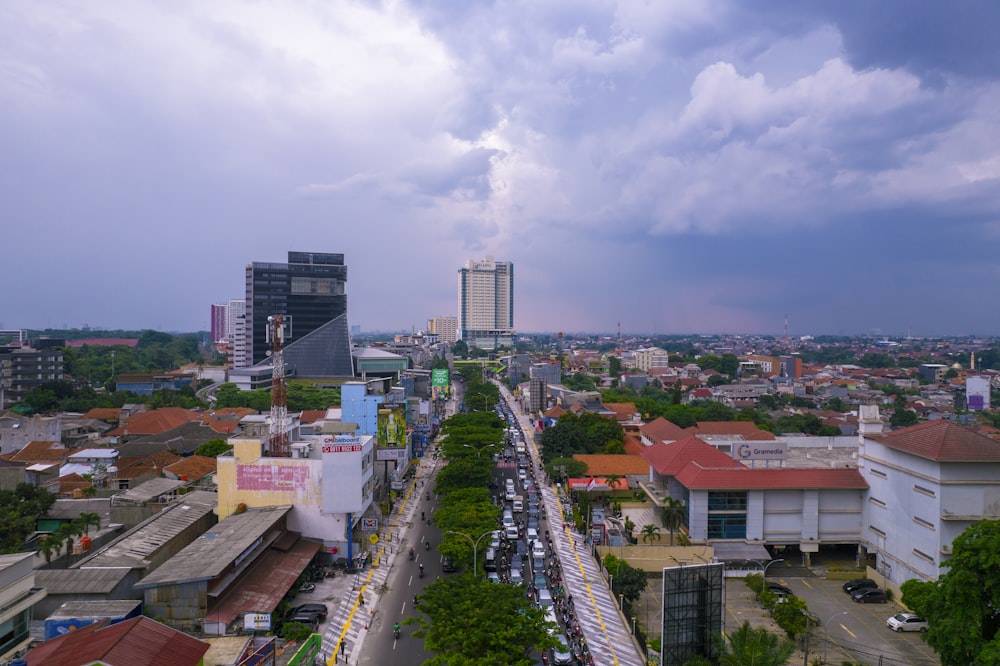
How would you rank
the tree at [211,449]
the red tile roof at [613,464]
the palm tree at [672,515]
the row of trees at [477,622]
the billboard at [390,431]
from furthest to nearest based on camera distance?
1. the billboard at [390,431]
2. the tree at [211,449]
3. the red tile roof at [613,464]
4. the palm tree at [672,515]
5. the row of trees at [477,622]

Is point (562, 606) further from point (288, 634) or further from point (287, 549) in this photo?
point (287, 549)

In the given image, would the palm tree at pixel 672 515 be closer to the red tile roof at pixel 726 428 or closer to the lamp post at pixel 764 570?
the lamp post at pixel 764 570

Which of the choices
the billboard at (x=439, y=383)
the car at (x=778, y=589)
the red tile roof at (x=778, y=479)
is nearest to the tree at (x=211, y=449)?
→ the red tile roof at (x=778, y=479)

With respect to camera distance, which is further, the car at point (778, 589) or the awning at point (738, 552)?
the awning at point (738, 552)

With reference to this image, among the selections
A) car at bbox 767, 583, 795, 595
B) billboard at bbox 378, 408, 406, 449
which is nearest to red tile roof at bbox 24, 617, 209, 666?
car at bbox 767, 583, 795, 595

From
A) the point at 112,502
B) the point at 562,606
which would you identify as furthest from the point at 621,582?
the point at 112,502

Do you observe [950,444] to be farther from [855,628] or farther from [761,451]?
[761,451]

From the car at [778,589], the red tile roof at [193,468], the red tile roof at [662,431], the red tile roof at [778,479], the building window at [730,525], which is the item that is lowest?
the car at [778,589]
